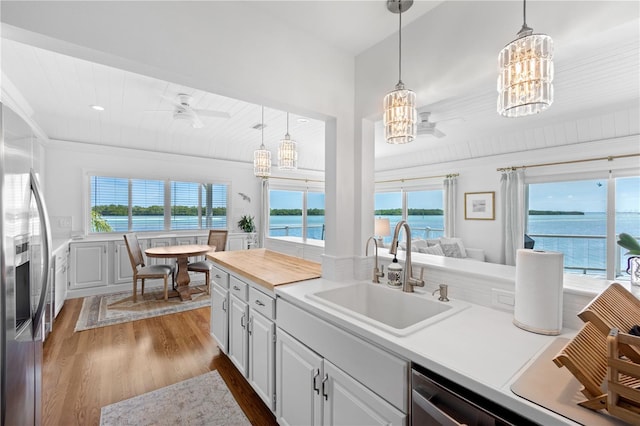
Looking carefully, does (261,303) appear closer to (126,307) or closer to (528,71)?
(528,71)

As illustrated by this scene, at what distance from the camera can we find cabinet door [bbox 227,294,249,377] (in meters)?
2.17

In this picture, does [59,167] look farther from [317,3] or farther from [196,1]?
[317,3]

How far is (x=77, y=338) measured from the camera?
311 centimetres

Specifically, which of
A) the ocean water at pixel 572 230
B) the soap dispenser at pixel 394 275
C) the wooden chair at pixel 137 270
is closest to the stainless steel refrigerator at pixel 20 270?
the soap dispenser at pixel 394 275

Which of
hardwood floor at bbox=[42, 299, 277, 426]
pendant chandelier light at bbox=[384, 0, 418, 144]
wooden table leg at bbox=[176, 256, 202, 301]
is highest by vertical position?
pendant chandelier light at bbox=[384, 0, 418, 144]

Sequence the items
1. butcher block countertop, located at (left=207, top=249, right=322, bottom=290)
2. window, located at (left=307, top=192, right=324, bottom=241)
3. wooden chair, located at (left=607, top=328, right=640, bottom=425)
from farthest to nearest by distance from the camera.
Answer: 1. window, located at (left=307, top=192, right=324, bottom=241)
2. butcher block countertop, located at (left=207, top=249, right=322, bottom=290)
3. wooden chair, located at (left=607, top=328, right=640, bottom=425)

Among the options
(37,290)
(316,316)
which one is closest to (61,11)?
(37,290)

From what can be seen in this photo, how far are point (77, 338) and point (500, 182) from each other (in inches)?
264

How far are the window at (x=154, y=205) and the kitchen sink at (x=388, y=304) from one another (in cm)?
480

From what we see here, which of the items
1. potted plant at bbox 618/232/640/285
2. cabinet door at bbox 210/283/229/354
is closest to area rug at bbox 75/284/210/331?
cabinet door at bbox 210/283/229/354

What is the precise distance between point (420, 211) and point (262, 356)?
5651 millimetres

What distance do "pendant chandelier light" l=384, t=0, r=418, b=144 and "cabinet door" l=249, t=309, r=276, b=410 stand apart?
1.45 meters

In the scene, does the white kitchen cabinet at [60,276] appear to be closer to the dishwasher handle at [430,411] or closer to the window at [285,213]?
the window at [285,213]

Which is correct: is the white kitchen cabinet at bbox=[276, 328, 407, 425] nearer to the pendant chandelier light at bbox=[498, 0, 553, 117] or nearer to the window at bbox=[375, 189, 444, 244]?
the pendant chandelier light at bbox=[498, 0, 553, 117]
